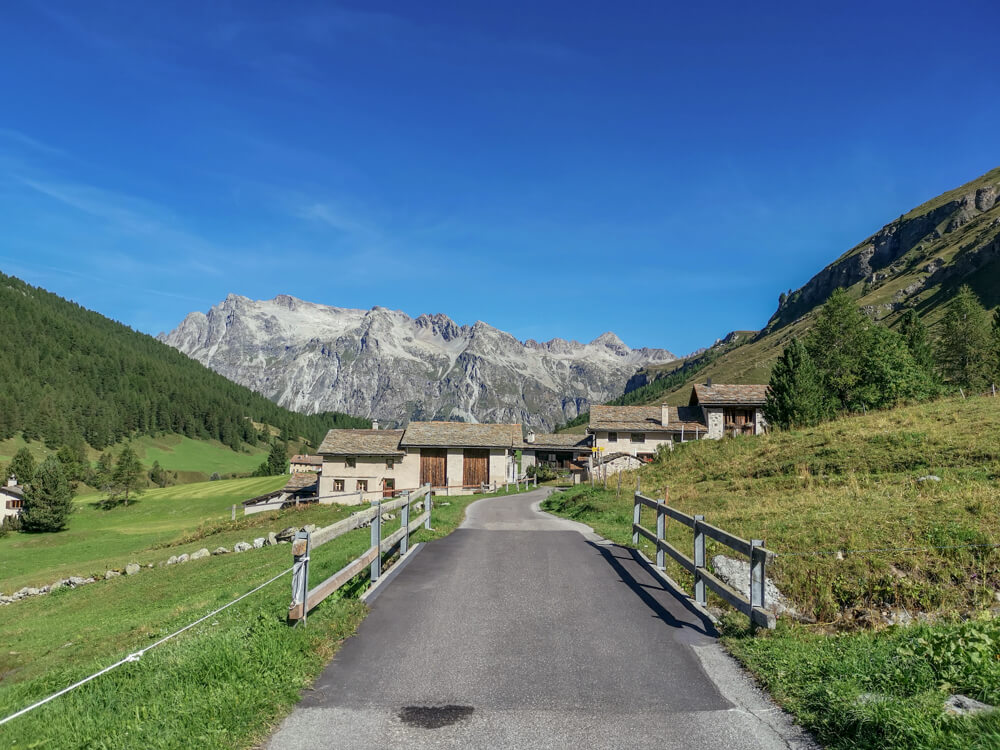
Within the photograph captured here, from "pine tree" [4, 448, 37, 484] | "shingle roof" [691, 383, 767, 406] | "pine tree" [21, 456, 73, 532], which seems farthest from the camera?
"pine tree" [4, 448, 37, 484]

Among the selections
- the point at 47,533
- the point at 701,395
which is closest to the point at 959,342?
the point at 701,395

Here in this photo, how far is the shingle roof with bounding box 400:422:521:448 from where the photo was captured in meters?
63.2

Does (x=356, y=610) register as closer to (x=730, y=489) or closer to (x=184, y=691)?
(x=184, y=691)

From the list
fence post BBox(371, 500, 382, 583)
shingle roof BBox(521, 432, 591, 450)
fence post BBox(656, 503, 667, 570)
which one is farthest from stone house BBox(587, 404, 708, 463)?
fence post BBox(371, 500, 382, 583)

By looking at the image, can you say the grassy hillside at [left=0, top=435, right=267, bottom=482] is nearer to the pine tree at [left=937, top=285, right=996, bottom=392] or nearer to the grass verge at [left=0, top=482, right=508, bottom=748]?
the pine tree at [left=937, top=285, right=996, bottom=392]

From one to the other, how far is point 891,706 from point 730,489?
18.6 meters

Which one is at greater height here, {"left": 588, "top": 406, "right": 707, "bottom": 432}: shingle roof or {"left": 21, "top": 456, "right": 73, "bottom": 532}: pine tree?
{"left": 588, "top": 406, "right": 707, "bottom": 432}: shingle roof

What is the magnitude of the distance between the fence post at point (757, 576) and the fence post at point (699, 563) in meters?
1.69

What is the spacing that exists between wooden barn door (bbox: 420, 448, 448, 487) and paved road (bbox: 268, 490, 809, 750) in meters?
52.2

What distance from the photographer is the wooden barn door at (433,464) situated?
63.6 meters

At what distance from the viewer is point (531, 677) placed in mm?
6699

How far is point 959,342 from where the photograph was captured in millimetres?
72875

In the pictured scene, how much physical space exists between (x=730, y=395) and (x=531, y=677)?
6947 cm

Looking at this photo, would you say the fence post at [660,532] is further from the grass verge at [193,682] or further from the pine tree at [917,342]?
the pine tree at [917,342]
